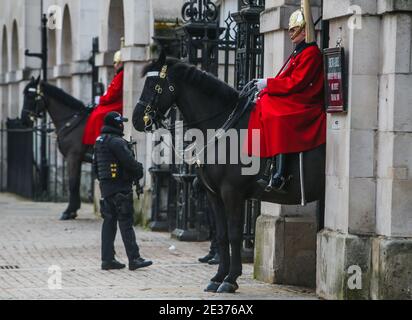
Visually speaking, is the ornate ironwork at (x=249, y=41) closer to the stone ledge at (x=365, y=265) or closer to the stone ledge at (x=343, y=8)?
the stone ledge at (x=343, y=8)

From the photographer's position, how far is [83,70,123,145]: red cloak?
2067cm

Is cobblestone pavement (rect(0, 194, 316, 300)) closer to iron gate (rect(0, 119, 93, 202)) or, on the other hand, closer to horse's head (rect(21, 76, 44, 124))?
horse's head (rect(21, 76, 44, 124))

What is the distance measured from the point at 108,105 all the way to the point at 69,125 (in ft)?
4.94

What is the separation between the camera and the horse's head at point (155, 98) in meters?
12.2

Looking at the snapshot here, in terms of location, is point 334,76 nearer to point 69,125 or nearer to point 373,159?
point 373,159

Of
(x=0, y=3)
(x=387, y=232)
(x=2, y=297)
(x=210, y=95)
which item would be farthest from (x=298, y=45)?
(x=0, y=3)

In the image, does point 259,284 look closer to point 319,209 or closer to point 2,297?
point 319,209

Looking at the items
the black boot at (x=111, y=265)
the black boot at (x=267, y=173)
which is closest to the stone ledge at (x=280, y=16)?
the black boot at (x=267, y=173)

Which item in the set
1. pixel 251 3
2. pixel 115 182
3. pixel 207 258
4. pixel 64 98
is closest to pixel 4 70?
pixel 64 98

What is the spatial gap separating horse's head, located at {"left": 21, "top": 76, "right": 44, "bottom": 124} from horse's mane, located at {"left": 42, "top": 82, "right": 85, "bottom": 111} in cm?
15

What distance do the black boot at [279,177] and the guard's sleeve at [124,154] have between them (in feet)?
9.64

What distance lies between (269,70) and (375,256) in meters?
3.40

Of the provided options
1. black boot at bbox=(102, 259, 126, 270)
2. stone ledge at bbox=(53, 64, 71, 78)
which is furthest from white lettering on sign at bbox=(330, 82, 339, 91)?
stone ledge at bbox=(53, 64, 71, 78)

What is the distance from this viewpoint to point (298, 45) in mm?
11867
